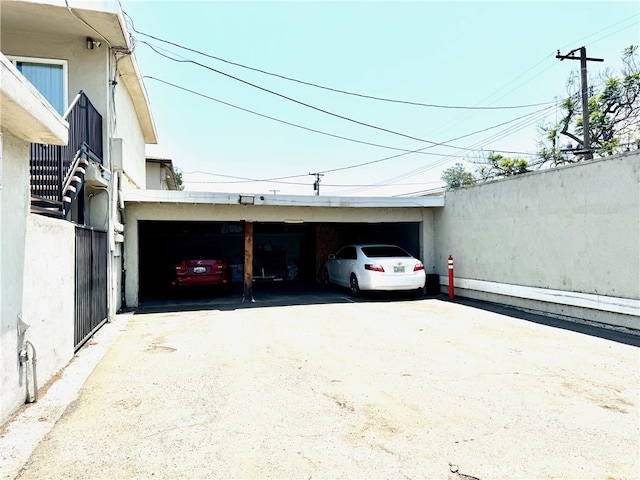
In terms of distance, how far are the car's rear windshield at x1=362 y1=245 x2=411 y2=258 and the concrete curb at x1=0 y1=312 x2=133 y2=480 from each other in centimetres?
714

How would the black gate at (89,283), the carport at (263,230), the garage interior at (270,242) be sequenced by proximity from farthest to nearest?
the garage interior at (270,242) → the carport at (263,230) → the black gate at (89,283)


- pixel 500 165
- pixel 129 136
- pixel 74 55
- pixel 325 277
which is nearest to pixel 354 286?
pixel 325 277

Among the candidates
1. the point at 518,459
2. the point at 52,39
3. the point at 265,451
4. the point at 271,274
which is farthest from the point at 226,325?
the point at 271,274

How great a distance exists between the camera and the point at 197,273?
Answer: 1125cm

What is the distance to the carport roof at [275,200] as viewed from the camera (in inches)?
383

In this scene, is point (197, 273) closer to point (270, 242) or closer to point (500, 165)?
point (270, 242)

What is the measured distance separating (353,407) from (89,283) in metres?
4.84

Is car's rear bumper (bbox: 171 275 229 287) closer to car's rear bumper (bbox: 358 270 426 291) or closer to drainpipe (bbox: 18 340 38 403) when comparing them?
car's rear bumper (bbox: 358 270 426 291)

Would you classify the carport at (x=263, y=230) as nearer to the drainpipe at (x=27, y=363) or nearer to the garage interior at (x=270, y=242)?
the garage interior at (x=270, y=242)

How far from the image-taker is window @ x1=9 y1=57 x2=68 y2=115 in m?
7.89

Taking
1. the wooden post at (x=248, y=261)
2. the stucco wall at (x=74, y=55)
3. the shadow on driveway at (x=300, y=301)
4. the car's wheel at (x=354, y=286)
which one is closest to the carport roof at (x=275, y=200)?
the wooden post at (x=248, y=261)

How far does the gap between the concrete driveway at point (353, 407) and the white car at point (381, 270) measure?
347cm

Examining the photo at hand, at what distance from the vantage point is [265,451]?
9.83 feet

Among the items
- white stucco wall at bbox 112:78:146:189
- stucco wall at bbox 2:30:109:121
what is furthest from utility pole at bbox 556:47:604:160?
stucco wall at bbox 2:30:109:121
